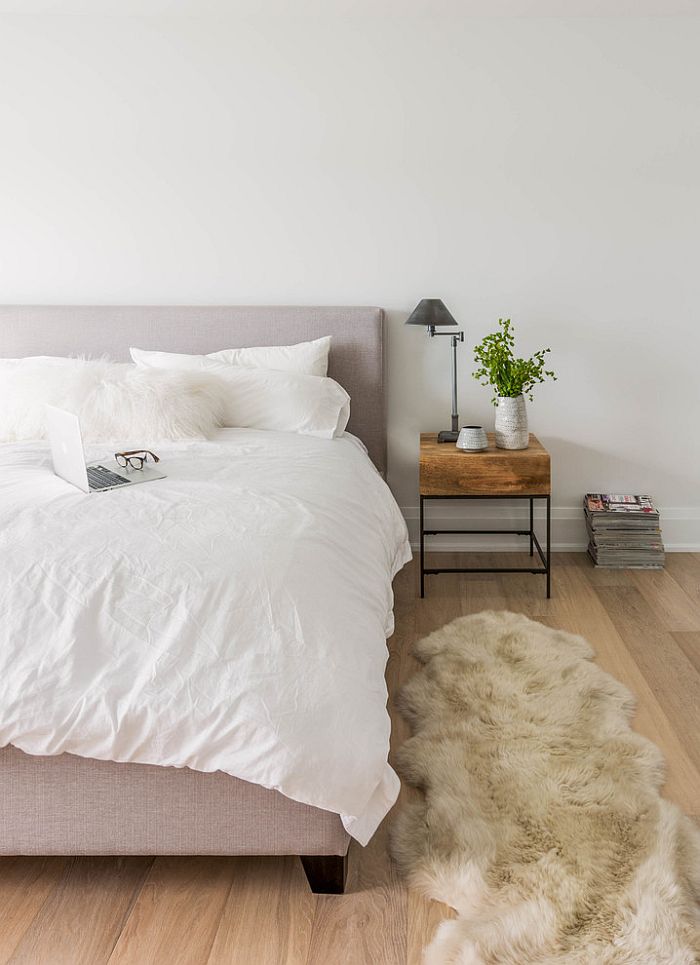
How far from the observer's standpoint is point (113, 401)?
121 inches

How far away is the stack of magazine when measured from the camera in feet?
12.1

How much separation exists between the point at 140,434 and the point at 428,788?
1657mm

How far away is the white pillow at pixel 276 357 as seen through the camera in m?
3.50

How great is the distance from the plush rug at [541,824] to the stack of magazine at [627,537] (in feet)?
3.77

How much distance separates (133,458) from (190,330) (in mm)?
1173

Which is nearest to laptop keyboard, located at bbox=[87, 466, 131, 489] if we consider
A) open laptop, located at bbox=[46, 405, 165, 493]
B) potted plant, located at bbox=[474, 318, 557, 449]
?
open laptop, located at bbox=[46, 405, 165, 493]

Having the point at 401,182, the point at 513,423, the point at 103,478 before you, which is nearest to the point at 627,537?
the point at 513,423

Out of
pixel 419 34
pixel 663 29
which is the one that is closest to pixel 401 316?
pixel 419 34

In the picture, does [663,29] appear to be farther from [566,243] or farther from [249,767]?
[249,767]

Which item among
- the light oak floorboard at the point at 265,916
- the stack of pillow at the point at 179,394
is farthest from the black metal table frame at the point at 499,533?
the light oak floorboard at the point at 265,916

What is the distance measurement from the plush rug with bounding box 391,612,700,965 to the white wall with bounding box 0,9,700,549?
169cm

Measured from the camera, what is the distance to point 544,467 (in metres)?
3.29

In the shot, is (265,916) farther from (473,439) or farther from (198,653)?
(473,439)

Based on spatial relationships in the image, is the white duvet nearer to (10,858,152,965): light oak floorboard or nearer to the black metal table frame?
(10,858,152,965): light oak floorboard
